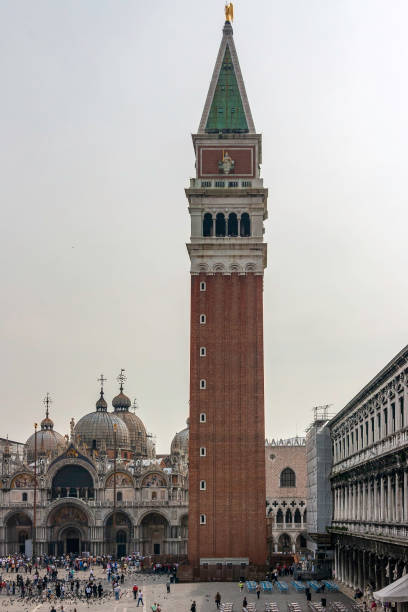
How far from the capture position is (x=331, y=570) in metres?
67.6

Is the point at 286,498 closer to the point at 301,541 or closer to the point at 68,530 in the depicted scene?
the point at 301,541

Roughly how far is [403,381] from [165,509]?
7069cm

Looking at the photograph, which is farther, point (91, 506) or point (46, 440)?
point (46, 440)

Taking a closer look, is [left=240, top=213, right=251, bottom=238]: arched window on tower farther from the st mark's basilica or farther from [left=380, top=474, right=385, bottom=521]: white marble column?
[left=380, top=474, right=385, bottom=521]: white marble column

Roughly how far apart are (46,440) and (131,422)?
45.1 ft

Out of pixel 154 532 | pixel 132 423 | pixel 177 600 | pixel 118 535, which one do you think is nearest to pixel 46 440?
pixel 132 423

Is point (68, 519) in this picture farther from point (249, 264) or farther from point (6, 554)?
point (249, 264)

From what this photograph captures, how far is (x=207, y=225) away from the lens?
80.4m

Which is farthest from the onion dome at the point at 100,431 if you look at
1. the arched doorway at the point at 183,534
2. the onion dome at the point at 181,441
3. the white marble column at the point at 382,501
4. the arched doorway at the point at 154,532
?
the white marble column at the point at 382,501

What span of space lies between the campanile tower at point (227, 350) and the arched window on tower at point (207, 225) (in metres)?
0.09

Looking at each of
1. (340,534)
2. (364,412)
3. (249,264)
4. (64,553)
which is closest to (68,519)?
(64,553)

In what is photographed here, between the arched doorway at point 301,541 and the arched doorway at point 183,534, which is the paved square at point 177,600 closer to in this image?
the arched doorway at point 183,534

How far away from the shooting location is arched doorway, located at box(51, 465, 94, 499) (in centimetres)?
10794

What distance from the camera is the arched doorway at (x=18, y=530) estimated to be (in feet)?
351
